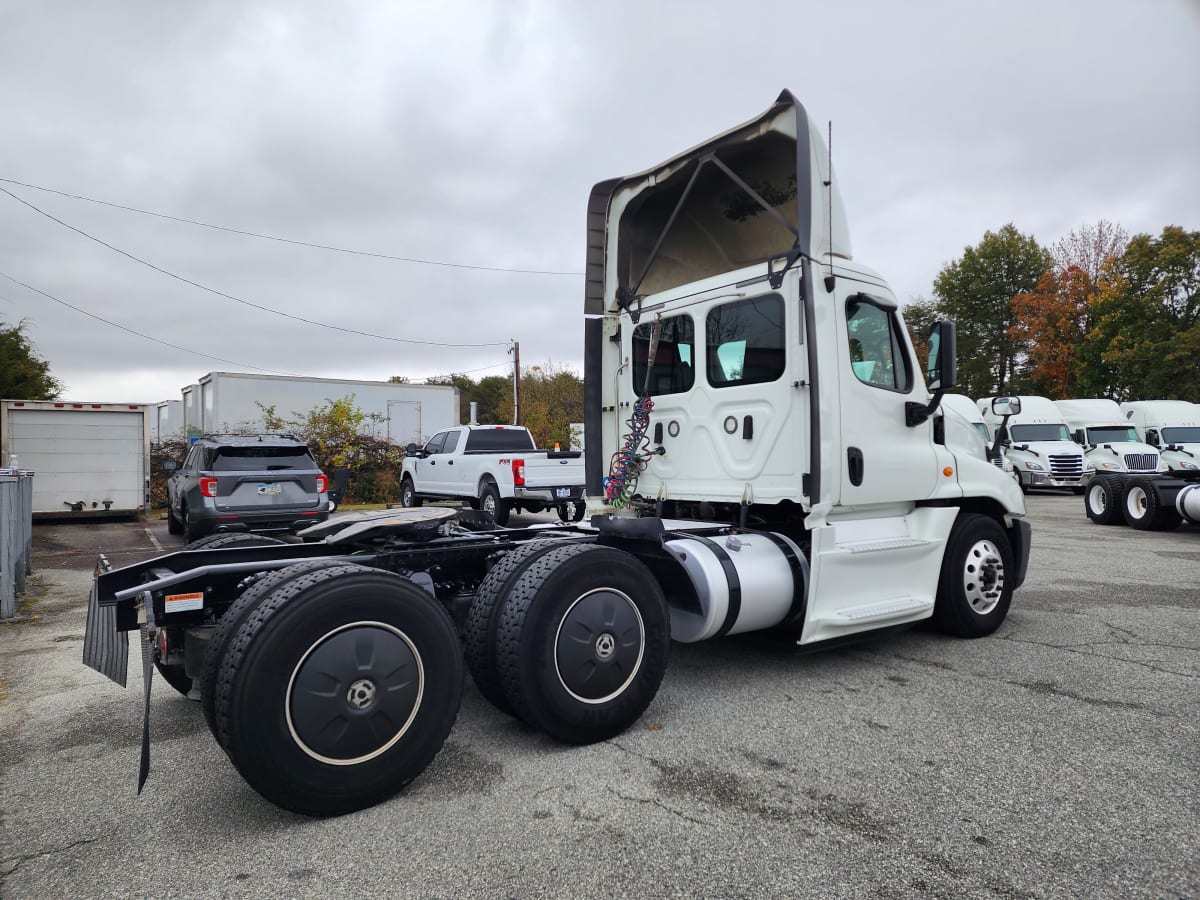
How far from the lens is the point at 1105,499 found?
13.8 metres

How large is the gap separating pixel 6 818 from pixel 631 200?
5.08 m

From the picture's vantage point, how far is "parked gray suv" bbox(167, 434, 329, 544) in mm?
9688

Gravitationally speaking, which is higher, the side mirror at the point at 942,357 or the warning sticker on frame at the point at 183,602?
the side mirror at the point at 942,357

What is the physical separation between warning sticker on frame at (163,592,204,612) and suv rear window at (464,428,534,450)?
11672 millimetres

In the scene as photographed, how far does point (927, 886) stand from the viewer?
2.43 meters

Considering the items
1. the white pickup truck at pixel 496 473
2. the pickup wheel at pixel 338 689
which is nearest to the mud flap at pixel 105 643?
the pickup wheel at pixel 338 689

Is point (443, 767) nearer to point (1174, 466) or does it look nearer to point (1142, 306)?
point (1174, 466)

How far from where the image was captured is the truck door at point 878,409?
186 inches

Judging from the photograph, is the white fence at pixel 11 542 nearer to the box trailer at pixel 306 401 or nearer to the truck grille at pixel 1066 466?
the box trailer at pixel 306 401

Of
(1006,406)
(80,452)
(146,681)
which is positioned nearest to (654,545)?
(146,681)

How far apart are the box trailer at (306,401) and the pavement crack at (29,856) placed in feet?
64.2

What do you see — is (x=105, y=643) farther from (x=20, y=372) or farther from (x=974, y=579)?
(x=20, y=372)

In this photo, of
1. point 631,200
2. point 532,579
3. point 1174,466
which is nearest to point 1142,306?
point 1174,466

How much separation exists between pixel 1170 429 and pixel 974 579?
67.2 feet
